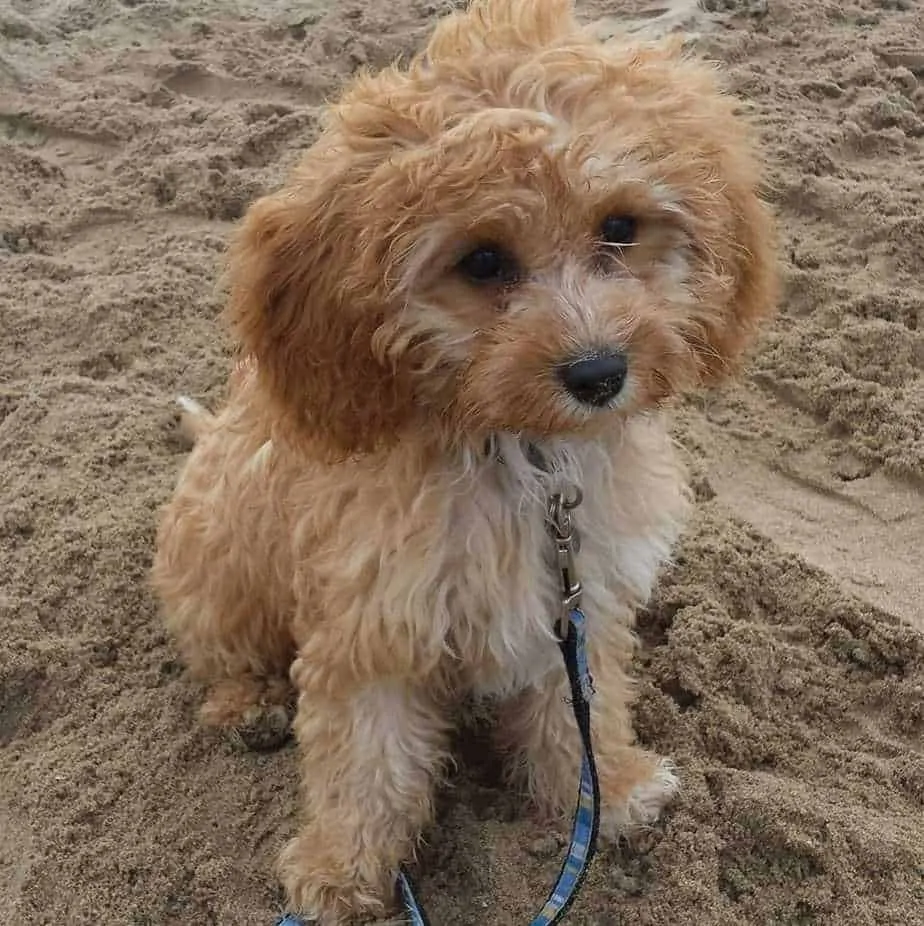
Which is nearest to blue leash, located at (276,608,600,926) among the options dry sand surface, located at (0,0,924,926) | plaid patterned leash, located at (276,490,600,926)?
plaid patterned leash, located at (276,490,600,926)

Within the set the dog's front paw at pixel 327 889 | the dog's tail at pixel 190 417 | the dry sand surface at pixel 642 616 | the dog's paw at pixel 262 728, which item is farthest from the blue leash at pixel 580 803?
the dog's tail at pixel 190 417

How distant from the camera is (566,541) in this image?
2105 mm

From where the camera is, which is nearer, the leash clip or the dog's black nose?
the dog's black nose

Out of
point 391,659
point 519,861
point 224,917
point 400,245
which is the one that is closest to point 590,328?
point 400,245

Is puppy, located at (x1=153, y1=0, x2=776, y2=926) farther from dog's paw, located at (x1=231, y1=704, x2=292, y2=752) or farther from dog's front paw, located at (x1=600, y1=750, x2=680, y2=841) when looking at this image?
dog's paw, located at (x1=231, y1=704, x2=292, y2=752)

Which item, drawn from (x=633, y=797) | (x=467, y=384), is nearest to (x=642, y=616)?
(x=633, y=797)

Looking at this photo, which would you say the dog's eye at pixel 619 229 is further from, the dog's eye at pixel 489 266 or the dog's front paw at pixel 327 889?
the dog's front paw at pixel 327 889

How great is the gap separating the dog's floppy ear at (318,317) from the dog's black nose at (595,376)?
32 cm

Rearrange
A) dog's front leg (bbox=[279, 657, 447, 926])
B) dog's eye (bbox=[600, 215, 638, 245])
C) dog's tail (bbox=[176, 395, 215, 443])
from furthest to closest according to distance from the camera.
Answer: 1. dog's tail (bbox=[176, 395, 215, 443])
2. dog's front leg (bbox=[279, 657, 447, 926])
3. dog's eye (bbox=[600, 215, 638, 245])

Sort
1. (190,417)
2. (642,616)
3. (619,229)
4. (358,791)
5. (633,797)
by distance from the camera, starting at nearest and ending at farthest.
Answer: (619,229), (358,791), (633,797), (642,616), (190,417)

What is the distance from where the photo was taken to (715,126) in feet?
6.39

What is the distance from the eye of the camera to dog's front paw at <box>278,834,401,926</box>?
2492 mm

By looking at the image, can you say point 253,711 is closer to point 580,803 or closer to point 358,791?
point 358,791

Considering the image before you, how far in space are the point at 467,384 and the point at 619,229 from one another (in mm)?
379
